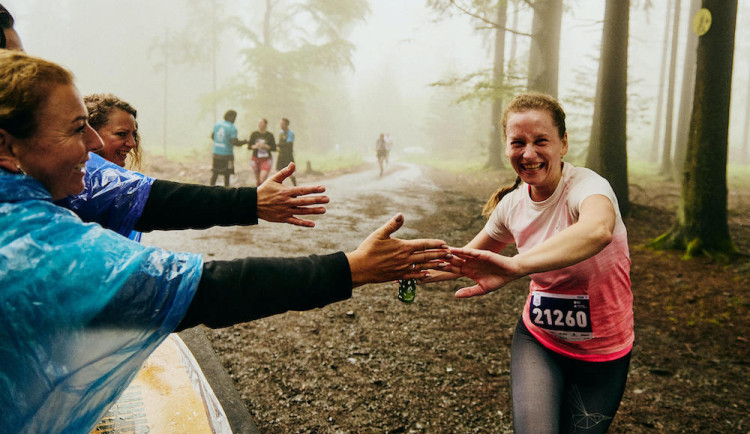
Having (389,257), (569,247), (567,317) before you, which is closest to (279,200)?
(389,257)

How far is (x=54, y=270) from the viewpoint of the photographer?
1143 millimetres

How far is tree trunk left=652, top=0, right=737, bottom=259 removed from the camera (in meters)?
6.96

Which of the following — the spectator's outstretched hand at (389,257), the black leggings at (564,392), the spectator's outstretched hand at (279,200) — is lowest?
the black leggings at (564,392)

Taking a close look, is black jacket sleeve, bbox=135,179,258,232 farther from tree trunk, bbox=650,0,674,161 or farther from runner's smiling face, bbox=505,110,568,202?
tree trunk, bbox=650,0,674,161

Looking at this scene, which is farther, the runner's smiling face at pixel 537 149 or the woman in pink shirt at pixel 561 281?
the runner's smiling face at pixel 537 149

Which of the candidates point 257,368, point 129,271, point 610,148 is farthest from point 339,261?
point 610,148

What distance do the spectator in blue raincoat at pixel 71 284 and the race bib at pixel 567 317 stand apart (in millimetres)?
1306

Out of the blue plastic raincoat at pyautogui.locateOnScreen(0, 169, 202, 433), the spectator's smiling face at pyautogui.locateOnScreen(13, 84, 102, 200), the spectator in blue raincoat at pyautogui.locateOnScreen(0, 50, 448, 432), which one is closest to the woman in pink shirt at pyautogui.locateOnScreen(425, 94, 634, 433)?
the spectator in blue raincoat at pyautogui.locateOnScreen(0, 50, 448, 432)

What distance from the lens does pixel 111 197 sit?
7.40ft

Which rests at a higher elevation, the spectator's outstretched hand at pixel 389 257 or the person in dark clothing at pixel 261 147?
the person in dark clothing at pixel 261 147

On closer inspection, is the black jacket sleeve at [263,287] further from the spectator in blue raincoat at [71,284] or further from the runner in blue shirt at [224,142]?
the runner in blue shirt at [224,142]

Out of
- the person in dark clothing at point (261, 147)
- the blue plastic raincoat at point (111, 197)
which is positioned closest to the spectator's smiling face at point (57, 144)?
the blue plastic raincoat at point (111, 197)

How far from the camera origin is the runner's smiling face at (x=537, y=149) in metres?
2.28

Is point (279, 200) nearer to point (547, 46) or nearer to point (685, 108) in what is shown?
point (547, 46)
